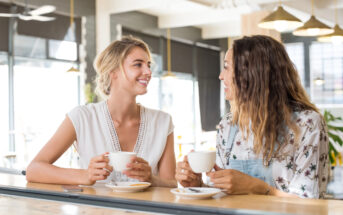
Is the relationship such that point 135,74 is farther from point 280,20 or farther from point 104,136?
point 280,20

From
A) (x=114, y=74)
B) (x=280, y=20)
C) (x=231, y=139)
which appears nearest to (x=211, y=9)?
(x=280, y=20)

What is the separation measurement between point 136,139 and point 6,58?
6.07 m

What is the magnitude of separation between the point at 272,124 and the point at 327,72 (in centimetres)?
1157

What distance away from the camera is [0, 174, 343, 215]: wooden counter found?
1.31m

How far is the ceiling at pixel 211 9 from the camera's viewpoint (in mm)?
8453

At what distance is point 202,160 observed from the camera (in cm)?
148

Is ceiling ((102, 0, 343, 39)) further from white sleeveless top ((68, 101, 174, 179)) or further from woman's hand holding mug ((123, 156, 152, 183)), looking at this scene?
woman's hand holding mug ((123, 156, 152, 183))

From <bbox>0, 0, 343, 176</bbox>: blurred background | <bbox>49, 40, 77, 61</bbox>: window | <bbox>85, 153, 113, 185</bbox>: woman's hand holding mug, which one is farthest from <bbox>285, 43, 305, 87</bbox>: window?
<bbox>85, 153, 113, 185</bbox>: woman's hand holding mug

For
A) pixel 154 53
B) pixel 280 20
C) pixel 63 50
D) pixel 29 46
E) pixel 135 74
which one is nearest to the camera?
pixel 135 74

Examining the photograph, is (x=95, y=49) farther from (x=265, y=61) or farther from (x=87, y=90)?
(x=265, y=61)

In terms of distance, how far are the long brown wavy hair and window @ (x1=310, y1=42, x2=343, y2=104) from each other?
435 inches

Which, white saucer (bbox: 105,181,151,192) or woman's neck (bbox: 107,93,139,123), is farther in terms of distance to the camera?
woman's neck (bbox: 107,93,139,123)

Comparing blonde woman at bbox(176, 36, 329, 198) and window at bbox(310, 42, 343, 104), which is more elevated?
window at bbox(310, 42, 343, 104)

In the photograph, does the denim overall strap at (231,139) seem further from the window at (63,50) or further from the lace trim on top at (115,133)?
the window at (63,50)
